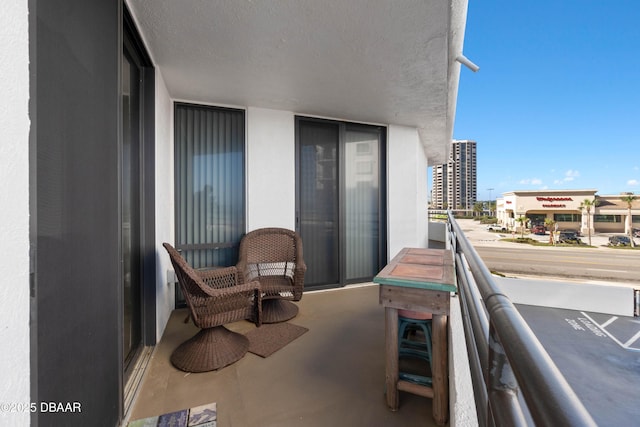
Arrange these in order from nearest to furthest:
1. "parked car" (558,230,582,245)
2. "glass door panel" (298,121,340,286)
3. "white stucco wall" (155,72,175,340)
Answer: "white stucco wall" (155,72,175,340)
"glass door panel" (298,121,340,286)
"parked car" (558,230,582,245)

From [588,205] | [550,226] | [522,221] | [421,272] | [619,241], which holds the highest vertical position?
[588,205]

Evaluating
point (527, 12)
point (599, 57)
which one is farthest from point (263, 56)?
point (599, 57)

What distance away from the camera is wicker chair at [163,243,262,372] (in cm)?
205

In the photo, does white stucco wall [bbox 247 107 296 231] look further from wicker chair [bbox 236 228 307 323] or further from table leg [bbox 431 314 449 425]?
table leg [bbox 431 314 449 425]

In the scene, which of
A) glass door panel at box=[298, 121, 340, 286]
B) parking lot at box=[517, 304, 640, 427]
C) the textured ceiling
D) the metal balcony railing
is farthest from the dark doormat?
parking lot at box=[517, 304, 640, 427]

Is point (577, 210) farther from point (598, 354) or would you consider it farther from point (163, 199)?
point (163, 199)

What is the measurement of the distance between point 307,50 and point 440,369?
2453 mm

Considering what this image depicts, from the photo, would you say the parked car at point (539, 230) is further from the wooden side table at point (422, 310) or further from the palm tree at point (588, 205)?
the wooden side table at point (422, 310)

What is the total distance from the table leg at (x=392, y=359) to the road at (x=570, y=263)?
20.6 m

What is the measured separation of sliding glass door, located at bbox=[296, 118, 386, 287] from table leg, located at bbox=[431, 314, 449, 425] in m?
2.48

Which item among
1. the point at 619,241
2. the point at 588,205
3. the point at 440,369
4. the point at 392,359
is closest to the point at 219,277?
the point at 392,359

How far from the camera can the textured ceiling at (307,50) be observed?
182 cm
